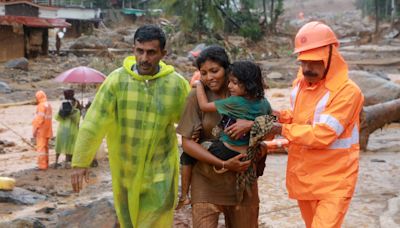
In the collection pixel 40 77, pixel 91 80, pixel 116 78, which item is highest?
pixel 116 78

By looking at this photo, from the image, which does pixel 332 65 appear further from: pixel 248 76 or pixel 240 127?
pixel 240 127

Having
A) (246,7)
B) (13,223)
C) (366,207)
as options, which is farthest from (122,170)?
(246,7)

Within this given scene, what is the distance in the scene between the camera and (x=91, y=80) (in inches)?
431

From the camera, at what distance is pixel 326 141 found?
11.5 ft

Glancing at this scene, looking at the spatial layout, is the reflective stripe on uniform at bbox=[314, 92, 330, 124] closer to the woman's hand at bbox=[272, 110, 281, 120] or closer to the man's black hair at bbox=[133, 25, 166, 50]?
the woman's hand at bbox=[272, 110, 281, 120]

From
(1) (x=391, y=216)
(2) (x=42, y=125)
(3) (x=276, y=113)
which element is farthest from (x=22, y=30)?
(3) (x=276, y=113)

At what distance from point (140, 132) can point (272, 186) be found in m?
3.52

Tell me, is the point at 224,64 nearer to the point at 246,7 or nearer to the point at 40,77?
the point at 40,77

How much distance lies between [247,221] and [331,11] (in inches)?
3695

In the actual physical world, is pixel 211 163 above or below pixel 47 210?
above

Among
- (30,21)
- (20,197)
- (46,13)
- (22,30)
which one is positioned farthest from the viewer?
(46,13)

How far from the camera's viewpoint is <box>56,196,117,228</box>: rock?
5.36 metres

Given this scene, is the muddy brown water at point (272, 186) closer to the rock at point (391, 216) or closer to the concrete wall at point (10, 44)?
the rock at point (391, 216)

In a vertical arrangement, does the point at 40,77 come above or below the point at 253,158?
below
